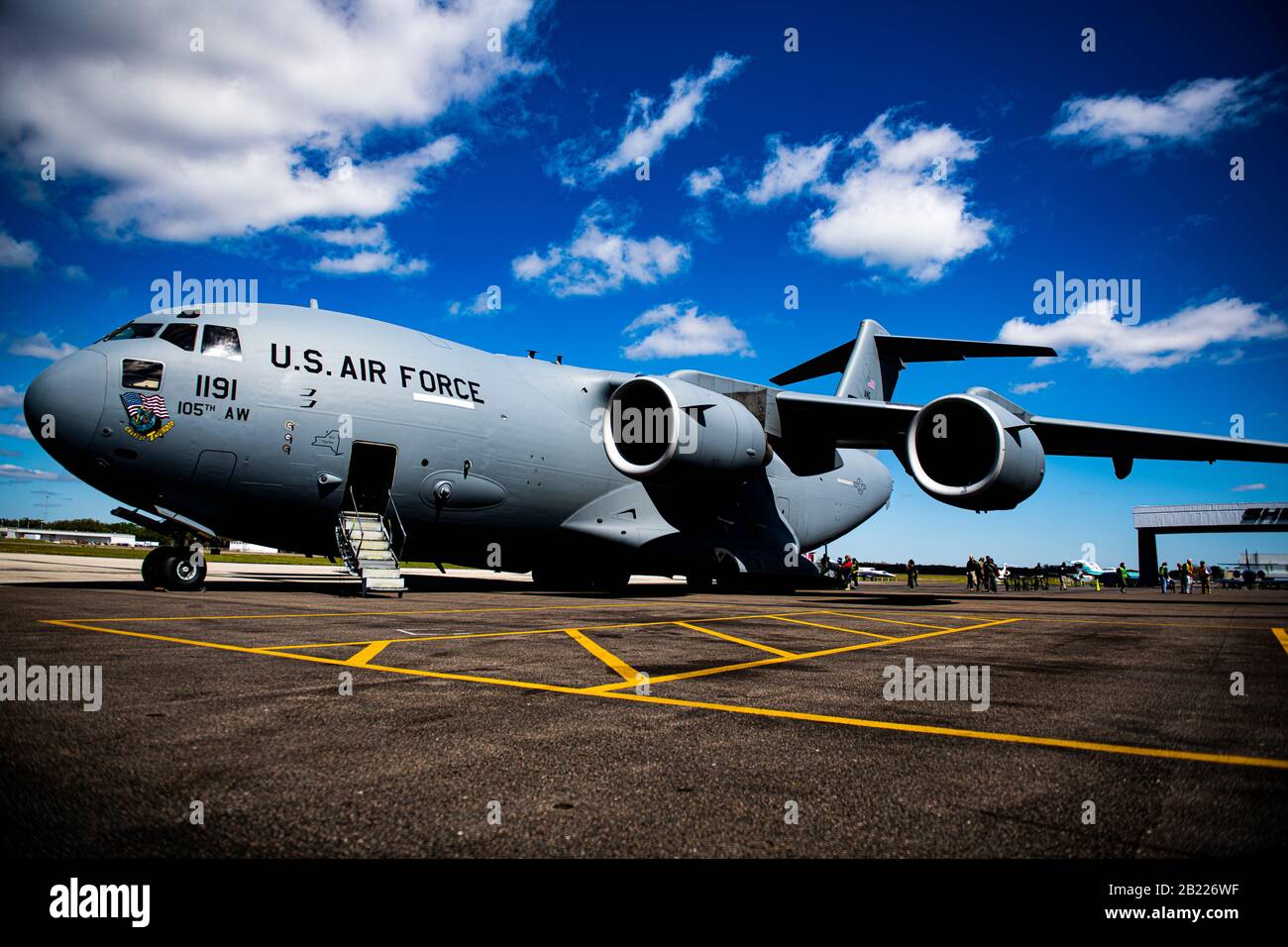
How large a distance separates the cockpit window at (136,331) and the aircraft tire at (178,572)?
13.1 feet

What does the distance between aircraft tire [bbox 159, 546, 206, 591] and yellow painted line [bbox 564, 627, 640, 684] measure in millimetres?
9063

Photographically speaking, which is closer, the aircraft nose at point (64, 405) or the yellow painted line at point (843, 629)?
the yellow painted line at point (843, 629)

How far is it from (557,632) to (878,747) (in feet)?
16.9

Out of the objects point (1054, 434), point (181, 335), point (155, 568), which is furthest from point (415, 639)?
point (1054, 434)

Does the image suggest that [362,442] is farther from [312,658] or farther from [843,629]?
[843,629]

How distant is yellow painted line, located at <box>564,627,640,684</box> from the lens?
5441mm

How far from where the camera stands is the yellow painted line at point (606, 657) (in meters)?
5.44

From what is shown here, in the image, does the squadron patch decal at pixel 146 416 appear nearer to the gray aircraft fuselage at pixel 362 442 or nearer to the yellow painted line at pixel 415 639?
the gray aircraft fuselage at pixel 362 442

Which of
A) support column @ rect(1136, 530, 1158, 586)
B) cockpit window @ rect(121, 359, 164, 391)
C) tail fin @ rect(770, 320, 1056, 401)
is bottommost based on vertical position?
support column @ rect(1136, 530, 1158, 586)

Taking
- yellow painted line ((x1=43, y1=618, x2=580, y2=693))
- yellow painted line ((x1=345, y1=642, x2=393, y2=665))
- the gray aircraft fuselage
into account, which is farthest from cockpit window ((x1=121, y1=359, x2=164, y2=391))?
yellow painted line ((x1=345, y1=642, x2=393, y2=665))

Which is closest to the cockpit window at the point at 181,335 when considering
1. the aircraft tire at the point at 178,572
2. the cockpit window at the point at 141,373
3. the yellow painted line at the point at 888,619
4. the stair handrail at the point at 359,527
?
the cockpit window at the point at 141,373

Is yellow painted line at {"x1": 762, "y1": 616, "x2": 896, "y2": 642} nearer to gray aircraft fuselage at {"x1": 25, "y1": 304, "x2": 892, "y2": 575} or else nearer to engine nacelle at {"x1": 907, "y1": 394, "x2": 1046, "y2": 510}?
engine nacelle at {"x1": 907, "y1": 394, "x2": 1046, "y2": 510}
